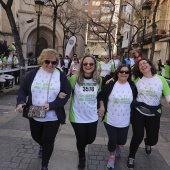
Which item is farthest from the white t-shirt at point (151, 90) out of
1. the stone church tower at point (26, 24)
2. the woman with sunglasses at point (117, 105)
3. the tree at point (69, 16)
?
the stone church tower at point (26, 24)

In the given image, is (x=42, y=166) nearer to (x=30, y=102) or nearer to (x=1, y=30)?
(x=30, y=102)

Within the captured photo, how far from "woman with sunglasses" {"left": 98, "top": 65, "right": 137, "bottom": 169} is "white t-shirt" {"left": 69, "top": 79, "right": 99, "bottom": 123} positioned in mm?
171

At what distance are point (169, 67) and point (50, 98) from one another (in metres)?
9.24

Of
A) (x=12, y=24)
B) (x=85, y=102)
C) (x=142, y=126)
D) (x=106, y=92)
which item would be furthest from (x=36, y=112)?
(x=12, y=24)

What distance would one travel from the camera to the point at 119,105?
3133mm

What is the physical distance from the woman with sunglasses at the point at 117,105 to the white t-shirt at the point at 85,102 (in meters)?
0.17

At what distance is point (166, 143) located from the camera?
14.6ft

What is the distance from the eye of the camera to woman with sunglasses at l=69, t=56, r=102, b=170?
2.99 metres

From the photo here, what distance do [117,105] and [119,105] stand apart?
0.03m

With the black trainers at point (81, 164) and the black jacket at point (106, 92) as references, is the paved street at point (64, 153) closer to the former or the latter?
the black trainers at point (81, 164)

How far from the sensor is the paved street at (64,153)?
330cm

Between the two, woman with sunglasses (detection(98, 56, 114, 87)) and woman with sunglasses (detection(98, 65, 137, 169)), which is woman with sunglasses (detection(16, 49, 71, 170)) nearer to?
woman with sunglasses (detection(98, 65, 137, 169))

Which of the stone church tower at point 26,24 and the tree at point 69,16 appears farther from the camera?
the stone church tower at point 26,24

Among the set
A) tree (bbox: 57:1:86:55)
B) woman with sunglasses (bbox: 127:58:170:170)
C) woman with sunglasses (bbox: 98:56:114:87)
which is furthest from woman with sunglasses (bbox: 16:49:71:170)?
tree (bbox: 57:1:86:55)
